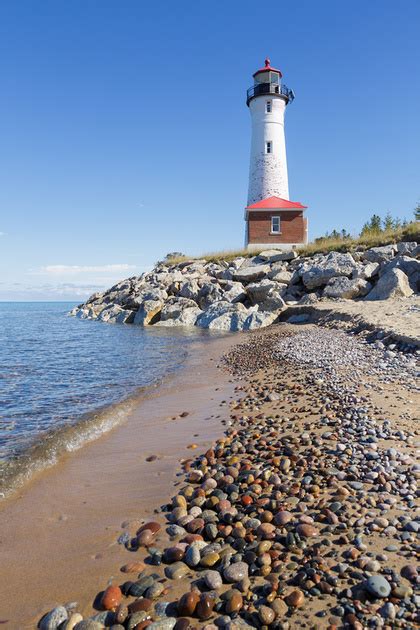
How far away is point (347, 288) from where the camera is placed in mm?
21875

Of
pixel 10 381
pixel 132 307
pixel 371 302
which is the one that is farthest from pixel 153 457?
pixel 132 307

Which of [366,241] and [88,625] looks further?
[366,241]

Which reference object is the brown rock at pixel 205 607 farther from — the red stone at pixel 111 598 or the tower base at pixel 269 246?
the tower base at pixel 269 246

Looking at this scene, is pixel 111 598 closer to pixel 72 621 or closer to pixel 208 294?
pixel 72 621

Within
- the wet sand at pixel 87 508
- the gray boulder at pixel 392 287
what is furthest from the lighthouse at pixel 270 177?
the wet sand at pixel 87 508

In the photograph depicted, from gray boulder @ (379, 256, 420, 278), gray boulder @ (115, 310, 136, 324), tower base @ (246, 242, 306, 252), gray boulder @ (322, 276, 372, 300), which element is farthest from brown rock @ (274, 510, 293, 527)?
tower base @ (246, 242, 306, 252)

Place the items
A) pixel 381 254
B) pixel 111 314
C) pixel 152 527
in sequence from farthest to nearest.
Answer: pixel 111 314
pixel 381 254
pixel 152 527

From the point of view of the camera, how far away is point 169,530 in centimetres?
402

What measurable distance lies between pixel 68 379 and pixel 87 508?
7.85 meters

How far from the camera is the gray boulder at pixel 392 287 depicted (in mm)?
19133

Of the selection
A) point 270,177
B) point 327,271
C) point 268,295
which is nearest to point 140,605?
point 268,295

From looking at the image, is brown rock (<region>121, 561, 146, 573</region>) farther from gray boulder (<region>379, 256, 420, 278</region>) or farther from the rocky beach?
gray boulder (<region>379, 256, 420, 278</region>)

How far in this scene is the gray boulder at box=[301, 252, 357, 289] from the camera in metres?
24.0

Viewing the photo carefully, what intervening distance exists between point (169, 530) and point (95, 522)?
0.89m
